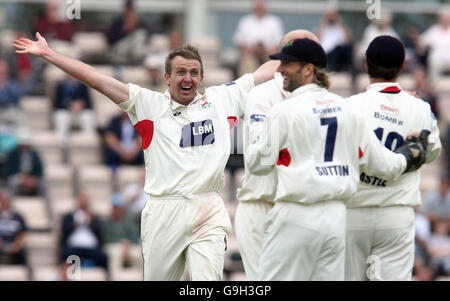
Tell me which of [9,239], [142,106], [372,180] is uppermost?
[142,106]

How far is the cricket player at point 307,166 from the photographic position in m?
8.30

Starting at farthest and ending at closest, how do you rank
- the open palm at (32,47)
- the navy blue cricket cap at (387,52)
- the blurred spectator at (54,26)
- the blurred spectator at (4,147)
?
the blurred spectator at (54,26) → the blurred spectator at (4,147) → the navy blue cricket cap at (387,52) → the open palm at (32,47)

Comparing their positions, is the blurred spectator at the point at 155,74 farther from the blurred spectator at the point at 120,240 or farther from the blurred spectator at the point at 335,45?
the blurred spectator at the point at 335,45

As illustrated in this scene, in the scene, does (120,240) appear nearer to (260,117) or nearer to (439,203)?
(439,203)

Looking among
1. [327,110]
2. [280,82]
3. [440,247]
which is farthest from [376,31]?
[327,110]

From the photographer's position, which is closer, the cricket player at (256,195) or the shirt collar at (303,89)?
the shirt collar at (303,89)

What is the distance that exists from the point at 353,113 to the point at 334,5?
48.3ft

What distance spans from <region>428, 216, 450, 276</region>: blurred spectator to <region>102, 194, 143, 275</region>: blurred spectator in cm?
450

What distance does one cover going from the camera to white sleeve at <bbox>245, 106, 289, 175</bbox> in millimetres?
8312

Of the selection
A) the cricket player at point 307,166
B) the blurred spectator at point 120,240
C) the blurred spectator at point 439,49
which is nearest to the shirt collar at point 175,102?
the cricket player at point 307,166

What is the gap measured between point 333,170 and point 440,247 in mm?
9148

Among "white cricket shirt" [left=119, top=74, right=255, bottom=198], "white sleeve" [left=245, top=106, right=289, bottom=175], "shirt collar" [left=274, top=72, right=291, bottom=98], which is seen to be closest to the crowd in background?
"shirt collar" [left=274, top=72, right=291, bottom=98]

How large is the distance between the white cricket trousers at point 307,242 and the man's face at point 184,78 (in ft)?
4.68

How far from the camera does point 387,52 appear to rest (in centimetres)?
923
